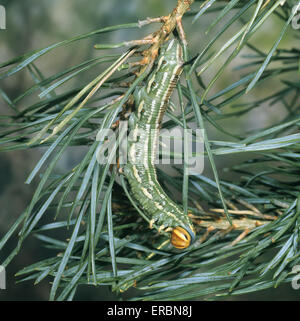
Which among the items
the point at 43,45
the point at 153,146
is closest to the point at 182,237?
the point at 153,146

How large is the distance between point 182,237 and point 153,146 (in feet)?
0.17

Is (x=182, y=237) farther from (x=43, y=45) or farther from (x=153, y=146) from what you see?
(x=43, y=45)

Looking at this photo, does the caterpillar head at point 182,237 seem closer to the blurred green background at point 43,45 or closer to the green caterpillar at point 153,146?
the green caterpillar at point 153,146

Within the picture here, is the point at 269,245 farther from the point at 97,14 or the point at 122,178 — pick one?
the point at 97,14

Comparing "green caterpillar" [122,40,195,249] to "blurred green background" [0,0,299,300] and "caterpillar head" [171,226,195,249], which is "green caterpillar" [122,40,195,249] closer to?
"caterpillar head" [171,226,195,249]

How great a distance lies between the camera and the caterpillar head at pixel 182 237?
8.6 inches

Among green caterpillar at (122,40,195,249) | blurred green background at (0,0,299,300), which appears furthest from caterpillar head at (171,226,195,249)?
blurred green background at (0,0,299,300)

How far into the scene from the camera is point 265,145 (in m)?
0.23

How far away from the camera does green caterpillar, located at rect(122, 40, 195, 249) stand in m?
0.21

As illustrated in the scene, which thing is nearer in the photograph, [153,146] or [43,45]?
[153,146]

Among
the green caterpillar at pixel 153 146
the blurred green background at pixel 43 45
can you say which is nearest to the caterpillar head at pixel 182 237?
the green caterpillar at pixel 153 146

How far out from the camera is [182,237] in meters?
0.22

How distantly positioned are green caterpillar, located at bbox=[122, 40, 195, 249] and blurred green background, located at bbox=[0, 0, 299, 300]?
19.0 inches
